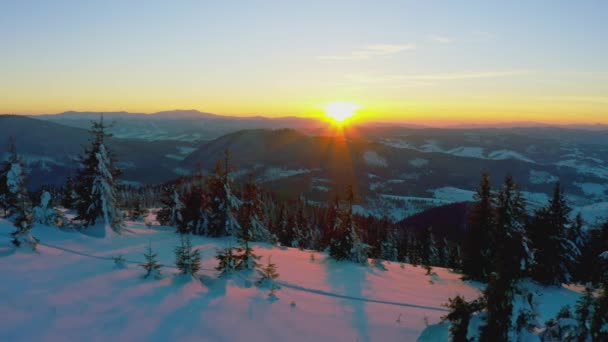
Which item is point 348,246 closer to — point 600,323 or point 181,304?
point 181,304

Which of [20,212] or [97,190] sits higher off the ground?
[20,212]

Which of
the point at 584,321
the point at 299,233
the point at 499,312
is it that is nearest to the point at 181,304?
the point at 499,312

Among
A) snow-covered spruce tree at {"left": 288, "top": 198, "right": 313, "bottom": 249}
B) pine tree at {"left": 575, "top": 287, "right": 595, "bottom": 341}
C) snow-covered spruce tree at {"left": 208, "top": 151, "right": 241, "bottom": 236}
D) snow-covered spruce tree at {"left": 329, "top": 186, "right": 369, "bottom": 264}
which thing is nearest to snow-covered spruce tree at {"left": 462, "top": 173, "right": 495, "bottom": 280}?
snow-covered spruce tree at {"left": 329, "top": 186, "right": 369, "bottom": 264}

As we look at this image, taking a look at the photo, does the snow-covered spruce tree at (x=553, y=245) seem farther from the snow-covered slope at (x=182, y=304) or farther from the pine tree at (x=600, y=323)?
the pine tree at (x=600, y=323)

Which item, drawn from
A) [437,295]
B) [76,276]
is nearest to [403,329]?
[437,295]

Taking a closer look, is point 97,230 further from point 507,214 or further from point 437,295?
point 507,214

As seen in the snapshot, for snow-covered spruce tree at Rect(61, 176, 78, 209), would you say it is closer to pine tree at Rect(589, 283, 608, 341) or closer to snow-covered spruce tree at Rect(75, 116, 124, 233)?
snow-covered spruce tree at Rect(75, 116, 124, 233)

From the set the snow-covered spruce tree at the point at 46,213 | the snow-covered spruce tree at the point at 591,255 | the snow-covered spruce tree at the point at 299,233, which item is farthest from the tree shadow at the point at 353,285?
the snow-covered spruce tree at the point at 299,233
